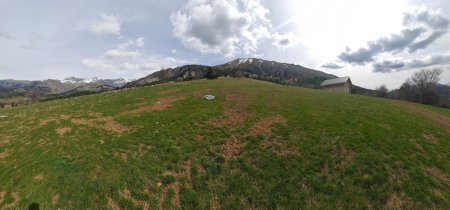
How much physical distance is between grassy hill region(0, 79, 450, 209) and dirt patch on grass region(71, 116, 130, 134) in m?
0.11

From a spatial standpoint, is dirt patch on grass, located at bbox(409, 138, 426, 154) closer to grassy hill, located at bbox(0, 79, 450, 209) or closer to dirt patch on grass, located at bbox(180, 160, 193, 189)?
grassy hill, located at bbox(0, 79, 450, 209)

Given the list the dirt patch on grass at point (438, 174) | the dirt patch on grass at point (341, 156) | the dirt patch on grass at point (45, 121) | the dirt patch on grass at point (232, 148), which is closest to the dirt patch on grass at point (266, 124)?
the dirt patch on grass at point (232, 148)

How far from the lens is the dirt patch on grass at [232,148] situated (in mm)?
20109

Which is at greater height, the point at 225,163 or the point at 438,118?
the point at 438,118

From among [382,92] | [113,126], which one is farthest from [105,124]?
[382,92]

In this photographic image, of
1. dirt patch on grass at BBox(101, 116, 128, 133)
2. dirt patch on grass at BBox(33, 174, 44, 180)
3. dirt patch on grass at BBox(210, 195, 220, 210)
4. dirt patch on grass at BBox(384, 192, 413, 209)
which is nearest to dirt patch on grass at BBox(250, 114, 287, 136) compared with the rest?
dirt patch on grass at BBox(210, 195, 220, 210)

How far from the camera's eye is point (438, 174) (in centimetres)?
1759

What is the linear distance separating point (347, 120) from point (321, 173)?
12.5 meters

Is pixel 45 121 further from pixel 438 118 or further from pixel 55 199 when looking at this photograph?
pixel 438 118

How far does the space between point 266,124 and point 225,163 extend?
920 cm

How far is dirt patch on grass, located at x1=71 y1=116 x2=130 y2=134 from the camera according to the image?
25237 mm

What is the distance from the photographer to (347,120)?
27578 mm

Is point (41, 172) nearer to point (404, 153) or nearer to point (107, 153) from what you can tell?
point (107, 153)

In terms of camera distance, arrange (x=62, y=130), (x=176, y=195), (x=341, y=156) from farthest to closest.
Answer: (x=62, y=130) → (x=341, y=156) → (x=176, y=195)
